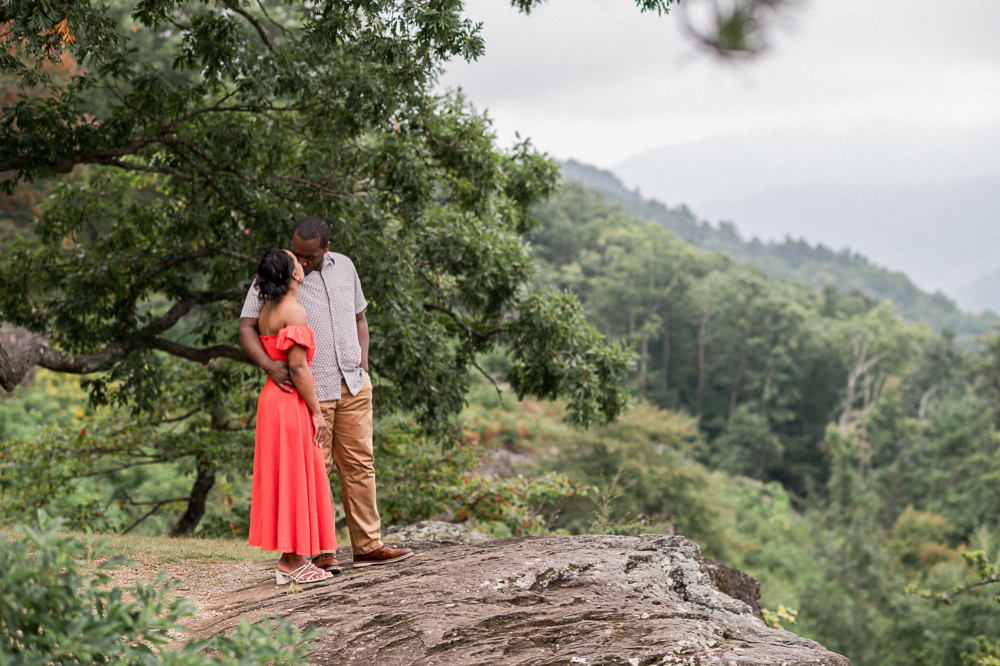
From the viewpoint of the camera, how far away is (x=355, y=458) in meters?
4.19

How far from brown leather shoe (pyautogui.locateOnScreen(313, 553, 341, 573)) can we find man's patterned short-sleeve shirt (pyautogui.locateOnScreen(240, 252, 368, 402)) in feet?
2.98

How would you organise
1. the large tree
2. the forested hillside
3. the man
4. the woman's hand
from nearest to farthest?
the woman's hand < the man < the large tree < the forested hillside

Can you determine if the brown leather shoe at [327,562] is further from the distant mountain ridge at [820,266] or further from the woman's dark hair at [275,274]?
the distant mountain ridge at [820,266]

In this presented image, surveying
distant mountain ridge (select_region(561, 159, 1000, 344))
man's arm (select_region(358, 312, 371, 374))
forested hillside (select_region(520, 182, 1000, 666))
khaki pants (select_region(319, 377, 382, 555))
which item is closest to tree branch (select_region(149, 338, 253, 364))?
man's arm (select_region(358, 312, 371, 374))

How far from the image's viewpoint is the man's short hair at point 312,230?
3988 mm

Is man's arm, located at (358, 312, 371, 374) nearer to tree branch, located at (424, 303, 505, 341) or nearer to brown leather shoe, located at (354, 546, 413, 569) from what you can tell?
brown leather shoe, located at (354, 546, 413, 569)

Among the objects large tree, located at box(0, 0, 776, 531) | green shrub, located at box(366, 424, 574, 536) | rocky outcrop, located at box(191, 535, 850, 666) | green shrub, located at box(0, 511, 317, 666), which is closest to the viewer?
green shrub, located at box(0, 511, 317, 666)

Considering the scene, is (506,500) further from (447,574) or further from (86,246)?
(86,246)

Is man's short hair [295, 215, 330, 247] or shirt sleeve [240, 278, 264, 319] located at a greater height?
man's short hair [295, 215, 330, 247]

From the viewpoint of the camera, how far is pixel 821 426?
51344 millimetres

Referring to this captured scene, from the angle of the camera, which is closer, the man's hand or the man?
the man's hand

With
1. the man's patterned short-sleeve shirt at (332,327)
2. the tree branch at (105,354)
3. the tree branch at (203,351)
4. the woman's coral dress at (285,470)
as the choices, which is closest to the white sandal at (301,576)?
the woman's coral dress at (285,470)

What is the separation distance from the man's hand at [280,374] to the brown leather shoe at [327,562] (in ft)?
3.31

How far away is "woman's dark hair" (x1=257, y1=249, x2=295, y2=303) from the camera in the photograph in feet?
12.5
